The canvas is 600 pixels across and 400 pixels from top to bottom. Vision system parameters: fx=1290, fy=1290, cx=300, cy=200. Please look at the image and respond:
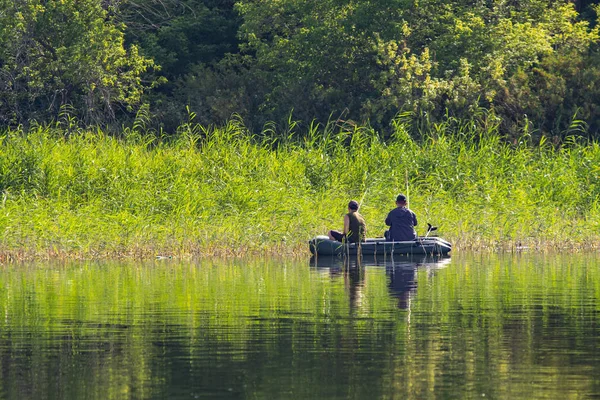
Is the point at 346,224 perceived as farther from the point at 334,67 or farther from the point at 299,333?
the point at 334,67

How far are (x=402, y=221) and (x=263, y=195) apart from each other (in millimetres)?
3438

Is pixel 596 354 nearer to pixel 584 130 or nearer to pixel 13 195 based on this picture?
pixel 13 195

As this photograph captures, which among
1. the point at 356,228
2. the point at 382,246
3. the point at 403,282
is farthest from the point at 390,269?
the point at 403,282

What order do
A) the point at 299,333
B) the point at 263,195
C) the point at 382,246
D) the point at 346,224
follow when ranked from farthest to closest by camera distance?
the point at 263,195
the point at 382,246
the point at 346,224
the point at 299,333

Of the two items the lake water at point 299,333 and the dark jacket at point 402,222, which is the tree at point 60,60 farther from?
the lake water at point 299,333

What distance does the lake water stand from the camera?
9.42 metres

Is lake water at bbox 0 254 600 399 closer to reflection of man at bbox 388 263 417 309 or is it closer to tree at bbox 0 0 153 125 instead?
reflection of man at bbox 388 263 417 309

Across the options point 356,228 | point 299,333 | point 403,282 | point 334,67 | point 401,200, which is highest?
point 334,67

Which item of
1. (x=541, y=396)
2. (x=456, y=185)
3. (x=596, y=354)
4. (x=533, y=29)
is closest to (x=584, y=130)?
(x=533, y=29)

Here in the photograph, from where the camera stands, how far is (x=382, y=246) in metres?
21.7

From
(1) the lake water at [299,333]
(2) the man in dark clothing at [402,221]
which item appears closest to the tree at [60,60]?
(2) the man in dark clothing at [402,221]

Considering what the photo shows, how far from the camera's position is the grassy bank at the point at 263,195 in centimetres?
2178

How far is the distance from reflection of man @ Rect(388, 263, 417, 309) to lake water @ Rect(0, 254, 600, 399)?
0.03 meters

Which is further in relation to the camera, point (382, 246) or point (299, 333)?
point (382, 246)
